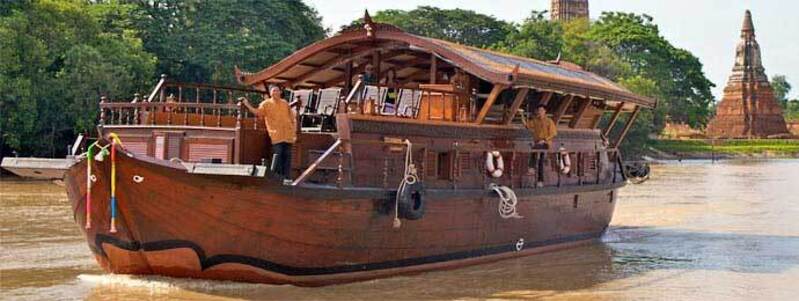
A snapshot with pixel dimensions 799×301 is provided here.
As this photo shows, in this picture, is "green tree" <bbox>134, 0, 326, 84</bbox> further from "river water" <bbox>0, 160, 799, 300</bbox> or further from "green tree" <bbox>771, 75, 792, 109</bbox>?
"green tree" <bbox>771, 75, 792, 109</bbox>

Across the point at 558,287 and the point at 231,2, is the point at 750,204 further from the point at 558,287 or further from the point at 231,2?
the point at 231,2

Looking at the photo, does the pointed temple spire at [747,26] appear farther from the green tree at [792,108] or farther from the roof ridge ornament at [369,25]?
the roof ridge ornament at [369,25]

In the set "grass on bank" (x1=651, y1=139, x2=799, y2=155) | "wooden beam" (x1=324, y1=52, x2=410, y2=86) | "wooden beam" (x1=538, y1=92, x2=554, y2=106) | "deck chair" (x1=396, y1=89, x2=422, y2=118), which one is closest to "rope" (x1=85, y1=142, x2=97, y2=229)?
"deck chair" (x1=396, y1=89, x2=422, y2=118)

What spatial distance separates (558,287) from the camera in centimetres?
1120

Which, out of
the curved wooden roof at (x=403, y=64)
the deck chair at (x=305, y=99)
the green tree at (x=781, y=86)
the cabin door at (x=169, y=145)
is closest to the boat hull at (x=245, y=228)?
the cabin door at (x=169, y=145)

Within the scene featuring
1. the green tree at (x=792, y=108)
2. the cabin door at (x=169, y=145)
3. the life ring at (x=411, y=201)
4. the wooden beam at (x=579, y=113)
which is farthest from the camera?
the green tree at (x=792, y=108)

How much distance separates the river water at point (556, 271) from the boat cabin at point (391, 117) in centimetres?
113

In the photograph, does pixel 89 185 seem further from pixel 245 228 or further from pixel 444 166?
pixel 444 166

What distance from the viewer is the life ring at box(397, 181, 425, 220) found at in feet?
34.4

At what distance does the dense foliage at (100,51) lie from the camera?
89.4 ft

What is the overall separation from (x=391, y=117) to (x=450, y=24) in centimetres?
4716

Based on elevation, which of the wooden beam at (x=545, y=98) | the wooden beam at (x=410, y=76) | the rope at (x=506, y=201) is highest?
the wooden beam at (x=410, y=76)

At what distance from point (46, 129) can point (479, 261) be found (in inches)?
790

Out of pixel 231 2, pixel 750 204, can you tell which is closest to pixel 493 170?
pixel 750 204
